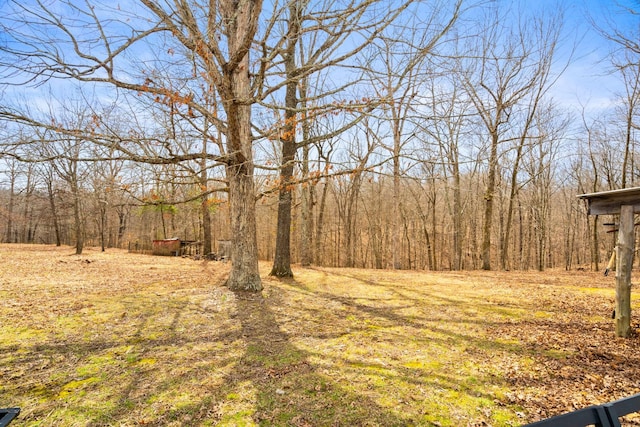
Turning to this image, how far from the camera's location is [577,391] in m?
2.89

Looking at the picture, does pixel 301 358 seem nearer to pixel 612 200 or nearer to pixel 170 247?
pixel 612 200

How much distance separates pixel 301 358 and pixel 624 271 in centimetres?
446

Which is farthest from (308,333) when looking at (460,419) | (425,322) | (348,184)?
(348,184)

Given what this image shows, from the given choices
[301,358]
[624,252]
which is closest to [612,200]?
[624,252]

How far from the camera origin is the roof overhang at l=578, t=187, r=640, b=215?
4043 mm

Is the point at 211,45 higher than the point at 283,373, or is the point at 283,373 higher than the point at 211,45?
the point at 211,45

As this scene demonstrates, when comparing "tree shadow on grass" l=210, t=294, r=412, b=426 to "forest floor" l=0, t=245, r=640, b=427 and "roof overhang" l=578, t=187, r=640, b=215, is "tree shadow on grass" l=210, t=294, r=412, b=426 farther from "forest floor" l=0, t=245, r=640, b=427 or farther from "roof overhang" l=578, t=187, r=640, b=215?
"roof overhang" l=578, t=187, r=640, b=215

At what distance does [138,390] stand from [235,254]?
12.2 feet

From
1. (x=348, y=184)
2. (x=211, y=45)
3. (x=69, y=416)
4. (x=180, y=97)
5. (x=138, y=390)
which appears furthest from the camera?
(x=348, y=184)

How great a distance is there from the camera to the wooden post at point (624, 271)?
411 centimetres

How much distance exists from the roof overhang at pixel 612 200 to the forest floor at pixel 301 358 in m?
1.72

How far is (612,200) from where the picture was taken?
429 cm

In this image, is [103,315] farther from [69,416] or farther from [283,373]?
[283,373]

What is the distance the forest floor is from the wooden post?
0.20 m
